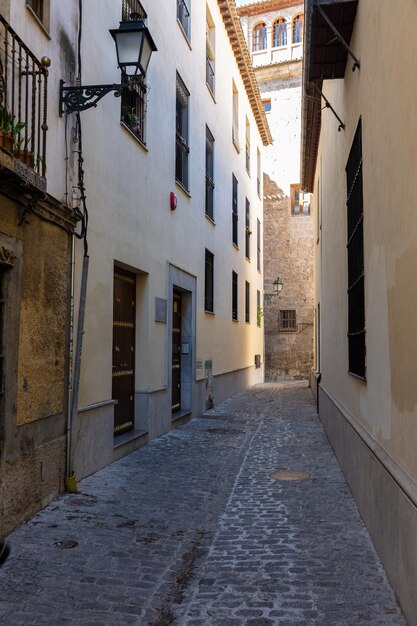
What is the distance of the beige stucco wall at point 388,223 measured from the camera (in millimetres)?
3381

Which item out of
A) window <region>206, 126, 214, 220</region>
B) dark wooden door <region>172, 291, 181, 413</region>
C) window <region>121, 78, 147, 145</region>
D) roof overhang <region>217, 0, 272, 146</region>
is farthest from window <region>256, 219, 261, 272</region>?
window <region>121, 78, 147, 145</region>

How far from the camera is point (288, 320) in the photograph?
25734 millimetres

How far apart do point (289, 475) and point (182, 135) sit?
7.32 m

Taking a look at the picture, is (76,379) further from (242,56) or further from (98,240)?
(242,56)

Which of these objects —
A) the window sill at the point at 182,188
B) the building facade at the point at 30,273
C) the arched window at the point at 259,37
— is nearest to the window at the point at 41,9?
the building facade at the point at 30,273

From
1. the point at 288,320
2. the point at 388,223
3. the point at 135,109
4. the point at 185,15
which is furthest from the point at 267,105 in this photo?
the point at 388,223

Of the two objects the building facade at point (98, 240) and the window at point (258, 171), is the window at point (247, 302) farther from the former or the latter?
the building facade at point (98, 240)

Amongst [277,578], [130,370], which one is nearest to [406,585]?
[277,578]

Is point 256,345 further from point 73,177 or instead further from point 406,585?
point 406,585

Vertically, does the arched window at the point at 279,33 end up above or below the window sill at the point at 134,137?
above

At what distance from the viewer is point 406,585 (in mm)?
3248

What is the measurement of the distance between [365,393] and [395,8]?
10.5 ft

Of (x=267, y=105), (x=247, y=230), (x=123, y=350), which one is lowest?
(x=123, y=350)

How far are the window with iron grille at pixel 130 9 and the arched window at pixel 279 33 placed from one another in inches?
780
